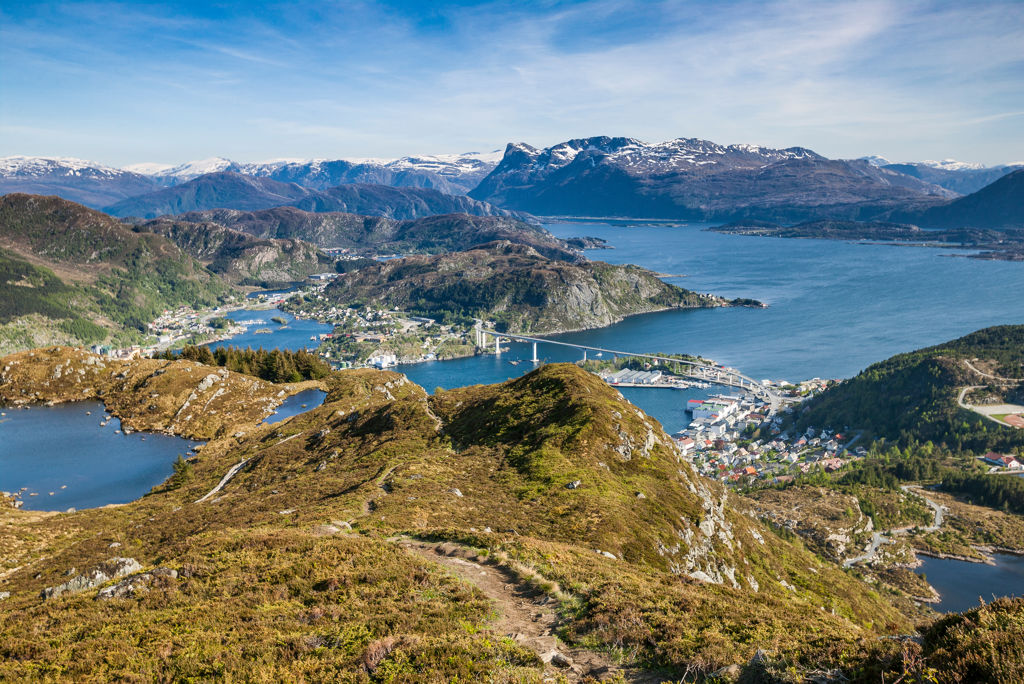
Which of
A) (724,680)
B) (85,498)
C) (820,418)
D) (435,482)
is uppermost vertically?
(724,680)

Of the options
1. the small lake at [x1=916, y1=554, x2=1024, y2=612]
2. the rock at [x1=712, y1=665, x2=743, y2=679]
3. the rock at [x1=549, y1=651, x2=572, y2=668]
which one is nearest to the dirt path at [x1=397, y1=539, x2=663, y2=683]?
the rock at [x1=549, y1=651, x2=572, y2=668]

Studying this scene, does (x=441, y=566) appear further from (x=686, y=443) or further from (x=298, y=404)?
(x=686, y=443)

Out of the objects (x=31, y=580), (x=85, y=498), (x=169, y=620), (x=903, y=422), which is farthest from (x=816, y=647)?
(x=903, y=422)

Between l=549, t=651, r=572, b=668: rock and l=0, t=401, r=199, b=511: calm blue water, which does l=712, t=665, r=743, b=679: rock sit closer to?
l=549, t=651, r=572, b=668: rock

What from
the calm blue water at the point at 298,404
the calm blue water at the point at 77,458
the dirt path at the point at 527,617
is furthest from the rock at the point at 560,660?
the calm blue water at the point at 298,404

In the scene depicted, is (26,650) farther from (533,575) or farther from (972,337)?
(972,337)

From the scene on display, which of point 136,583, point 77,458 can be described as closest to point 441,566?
point 136,583
